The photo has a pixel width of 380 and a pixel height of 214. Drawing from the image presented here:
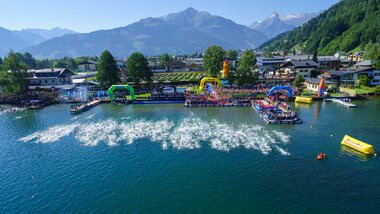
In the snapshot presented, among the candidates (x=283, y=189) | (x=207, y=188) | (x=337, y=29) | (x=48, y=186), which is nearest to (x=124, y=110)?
(x=48, y=186)

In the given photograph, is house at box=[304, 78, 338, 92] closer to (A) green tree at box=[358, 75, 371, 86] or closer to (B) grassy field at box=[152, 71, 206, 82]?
(A) green tree at box=[358, 75, 371, 86]

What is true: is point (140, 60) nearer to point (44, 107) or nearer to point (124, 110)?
point (124, 110)

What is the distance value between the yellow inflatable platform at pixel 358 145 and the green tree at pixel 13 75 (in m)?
87.5

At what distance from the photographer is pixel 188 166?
2906 centimetres

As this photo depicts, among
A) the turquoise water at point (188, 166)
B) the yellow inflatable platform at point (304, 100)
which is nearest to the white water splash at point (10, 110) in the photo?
the turquoise water at point (188, 166)

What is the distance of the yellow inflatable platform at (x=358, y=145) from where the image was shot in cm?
3128

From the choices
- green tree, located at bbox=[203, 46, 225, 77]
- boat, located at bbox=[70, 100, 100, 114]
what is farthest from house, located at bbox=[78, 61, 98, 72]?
boat, located at bbox=[70, 100, 100, 114]

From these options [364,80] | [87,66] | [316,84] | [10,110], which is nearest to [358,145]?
[316,84]

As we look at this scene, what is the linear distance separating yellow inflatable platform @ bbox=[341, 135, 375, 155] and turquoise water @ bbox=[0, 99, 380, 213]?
142 centimetres

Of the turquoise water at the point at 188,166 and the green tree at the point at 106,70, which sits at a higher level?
the green tree at the point at 106,70

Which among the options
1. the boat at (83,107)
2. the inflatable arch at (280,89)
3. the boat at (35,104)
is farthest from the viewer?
the boat at (35,104)

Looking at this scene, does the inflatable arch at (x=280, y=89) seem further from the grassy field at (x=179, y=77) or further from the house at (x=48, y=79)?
the house at (x=48, y=79)

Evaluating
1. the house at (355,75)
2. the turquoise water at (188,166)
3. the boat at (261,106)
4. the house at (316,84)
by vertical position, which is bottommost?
the turquoise water at (188,166)

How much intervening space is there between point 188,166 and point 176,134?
36.3 feet
